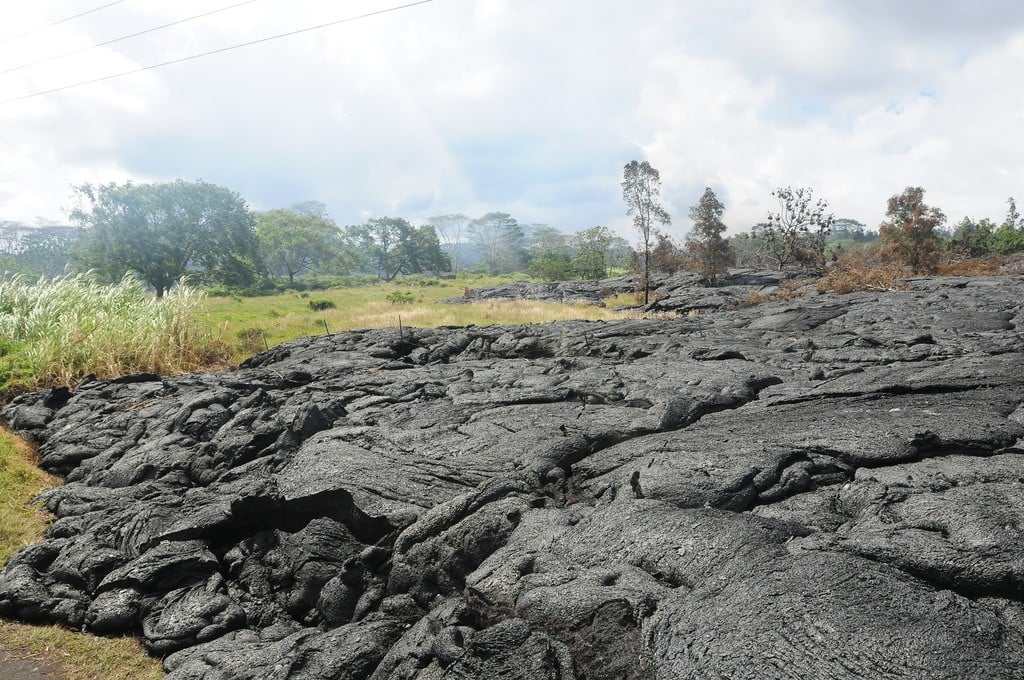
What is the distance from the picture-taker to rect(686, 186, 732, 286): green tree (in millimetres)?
49719

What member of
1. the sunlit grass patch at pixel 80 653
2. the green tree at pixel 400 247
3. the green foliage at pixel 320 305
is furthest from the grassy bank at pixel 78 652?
the green tree at pixel 400 247

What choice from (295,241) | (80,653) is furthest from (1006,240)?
(295,241)

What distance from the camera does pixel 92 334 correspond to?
15.2 m

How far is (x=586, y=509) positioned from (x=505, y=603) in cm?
135

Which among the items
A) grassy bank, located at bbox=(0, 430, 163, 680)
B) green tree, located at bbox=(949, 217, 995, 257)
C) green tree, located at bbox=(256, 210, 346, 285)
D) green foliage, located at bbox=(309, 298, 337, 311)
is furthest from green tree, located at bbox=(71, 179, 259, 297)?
green tree, located at bbox=(949, 217, 995, 257)

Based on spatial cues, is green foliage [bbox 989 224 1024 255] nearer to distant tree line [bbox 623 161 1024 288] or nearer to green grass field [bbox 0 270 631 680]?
distant tree line [bbox 623 161 1024 288]

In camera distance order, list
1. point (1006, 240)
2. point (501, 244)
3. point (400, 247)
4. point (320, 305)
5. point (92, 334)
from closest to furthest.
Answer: point (92, 334)
point (320, 305)
point (1006, 240)
point (400, 247)
point (501, 244)

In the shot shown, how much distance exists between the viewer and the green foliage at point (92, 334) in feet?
47.8

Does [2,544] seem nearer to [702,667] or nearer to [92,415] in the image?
[92,415]

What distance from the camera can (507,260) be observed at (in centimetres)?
15475

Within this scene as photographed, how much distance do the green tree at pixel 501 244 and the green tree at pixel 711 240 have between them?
308 feet

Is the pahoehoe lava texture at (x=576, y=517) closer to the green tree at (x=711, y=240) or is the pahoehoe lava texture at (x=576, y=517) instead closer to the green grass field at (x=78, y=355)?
the green grass field at (x=78, y=355)

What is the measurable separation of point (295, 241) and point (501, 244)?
82166 mm

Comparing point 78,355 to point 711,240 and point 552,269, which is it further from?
point 552,269
